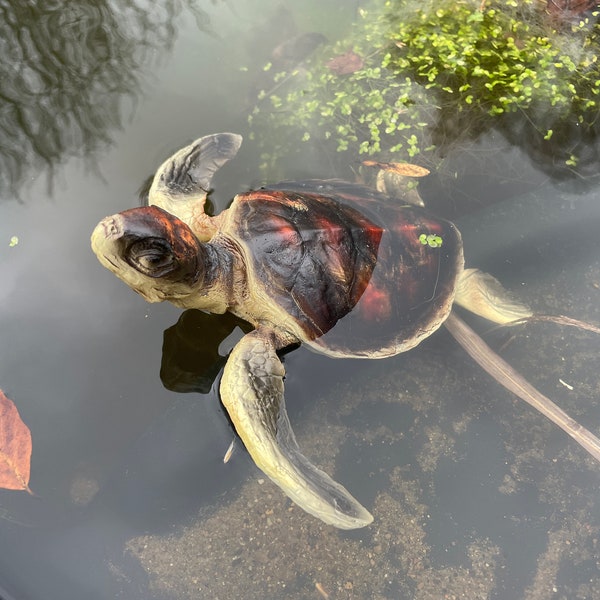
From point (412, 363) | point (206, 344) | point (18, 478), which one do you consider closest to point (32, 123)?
point (206, 344)

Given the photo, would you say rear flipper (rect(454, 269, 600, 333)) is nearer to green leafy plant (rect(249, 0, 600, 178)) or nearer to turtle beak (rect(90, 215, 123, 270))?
green leafy plant (rect(249, 0, 600, 178))

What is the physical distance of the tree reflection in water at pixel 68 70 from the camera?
281 cm

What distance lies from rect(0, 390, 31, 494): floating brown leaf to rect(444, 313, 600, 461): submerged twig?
2.18 meters

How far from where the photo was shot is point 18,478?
1.97 meters

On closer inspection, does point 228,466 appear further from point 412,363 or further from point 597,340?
point 597,340

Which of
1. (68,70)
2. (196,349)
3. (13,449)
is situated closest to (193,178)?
(196,349)

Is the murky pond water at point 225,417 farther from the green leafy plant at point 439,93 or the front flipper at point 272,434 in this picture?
the front flipper at point 272,434

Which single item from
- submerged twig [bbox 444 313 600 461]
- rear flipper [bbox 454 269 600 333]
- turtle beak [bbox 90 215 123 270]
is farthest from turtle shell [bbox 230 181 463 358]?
turtle beak [bbox 90 215 123 270]

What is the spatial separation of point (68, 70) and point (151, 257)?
7.47 feet

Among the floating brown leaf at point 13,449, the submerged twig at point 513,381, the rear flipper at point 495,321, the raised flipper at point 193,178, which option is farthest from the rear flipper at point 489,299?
the floating brown leaf at point 13,449

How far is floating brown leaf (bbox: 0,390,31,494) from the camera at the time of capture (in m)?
1.96

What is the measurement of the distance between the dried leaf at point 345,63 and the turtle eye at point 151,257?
216cm

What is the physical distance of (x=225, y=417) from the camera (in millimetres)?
2131

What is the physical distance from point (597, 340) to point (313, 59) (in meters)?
2.58
